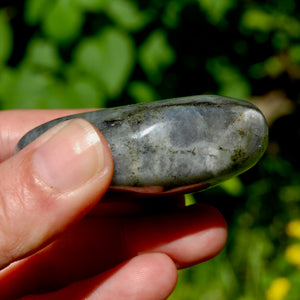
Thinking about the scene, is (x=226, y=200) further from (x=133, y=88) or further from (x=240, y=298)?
(x=133, y=88)

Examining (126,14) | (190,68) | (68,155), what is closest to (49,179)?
(68,155)

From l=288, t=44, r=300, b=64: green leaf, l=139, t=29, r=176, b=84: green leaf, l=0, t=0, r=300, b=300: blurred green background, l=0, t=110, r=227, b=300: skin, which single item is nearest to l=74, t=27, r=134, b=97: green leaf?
l=0, t=0, r=300, b=300: blurred green background

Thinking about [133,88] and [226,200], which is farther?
[226,200]

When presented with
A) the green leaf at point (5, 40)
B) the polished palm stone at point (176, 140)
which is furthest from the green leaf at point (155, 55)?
the polished palm stone at point (176, 140)

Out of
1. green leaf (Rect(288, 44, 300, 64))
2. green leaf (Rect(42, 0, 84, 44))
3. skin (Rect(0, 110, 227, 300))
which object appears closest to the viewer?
skin (Rect(0, 110, 227, 300))

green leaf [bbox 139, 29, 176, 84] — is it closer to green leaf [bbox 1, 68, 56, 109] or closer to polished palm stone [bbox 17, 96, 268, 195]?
green leaf [bbox 1, 68, 56, 109]

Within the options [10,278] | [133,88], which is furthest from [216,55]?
[10,278]
